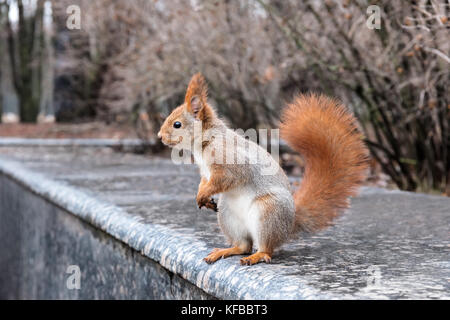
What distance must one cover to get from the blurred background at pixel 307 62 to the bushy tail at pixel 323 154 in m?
0.99

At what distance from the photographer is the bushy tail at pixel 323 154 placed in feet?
5.61

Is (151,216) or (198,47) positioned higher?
(198,47)

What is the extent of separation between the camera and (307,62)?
13.0ft

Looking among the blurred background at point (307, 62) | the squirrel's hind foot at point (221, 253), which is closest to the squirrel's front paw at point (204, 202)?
the squirrel's hind foot at point (221, 253)

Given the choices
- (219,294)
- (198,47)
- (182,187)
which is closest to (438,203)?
(182,187)

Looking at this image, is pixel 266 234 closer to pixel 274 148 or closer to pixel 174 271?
pixel 174 271

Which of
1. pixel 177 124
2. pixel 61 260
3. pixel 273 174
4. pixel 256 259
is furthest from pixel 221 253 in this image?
pixel 61 260

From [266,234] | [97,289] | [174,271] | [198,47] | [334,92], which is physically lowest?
[97,289]

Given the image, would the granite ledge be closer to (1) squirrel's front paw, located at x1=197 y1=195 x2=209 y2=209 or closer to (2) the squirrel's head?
(1) squirrel's front paw, located at x1=197 y1=195 x2=209 y2=209

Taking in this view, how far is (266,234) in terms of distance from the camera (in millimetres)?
1505

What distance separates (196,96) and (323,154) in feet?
1.44

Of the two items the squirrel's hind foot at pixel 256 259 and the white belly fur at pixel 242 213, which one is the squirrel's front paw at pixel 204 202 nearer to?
the white belly fur at pixel 242 213

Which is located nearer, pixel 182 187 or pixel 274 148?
pixel 182 187
